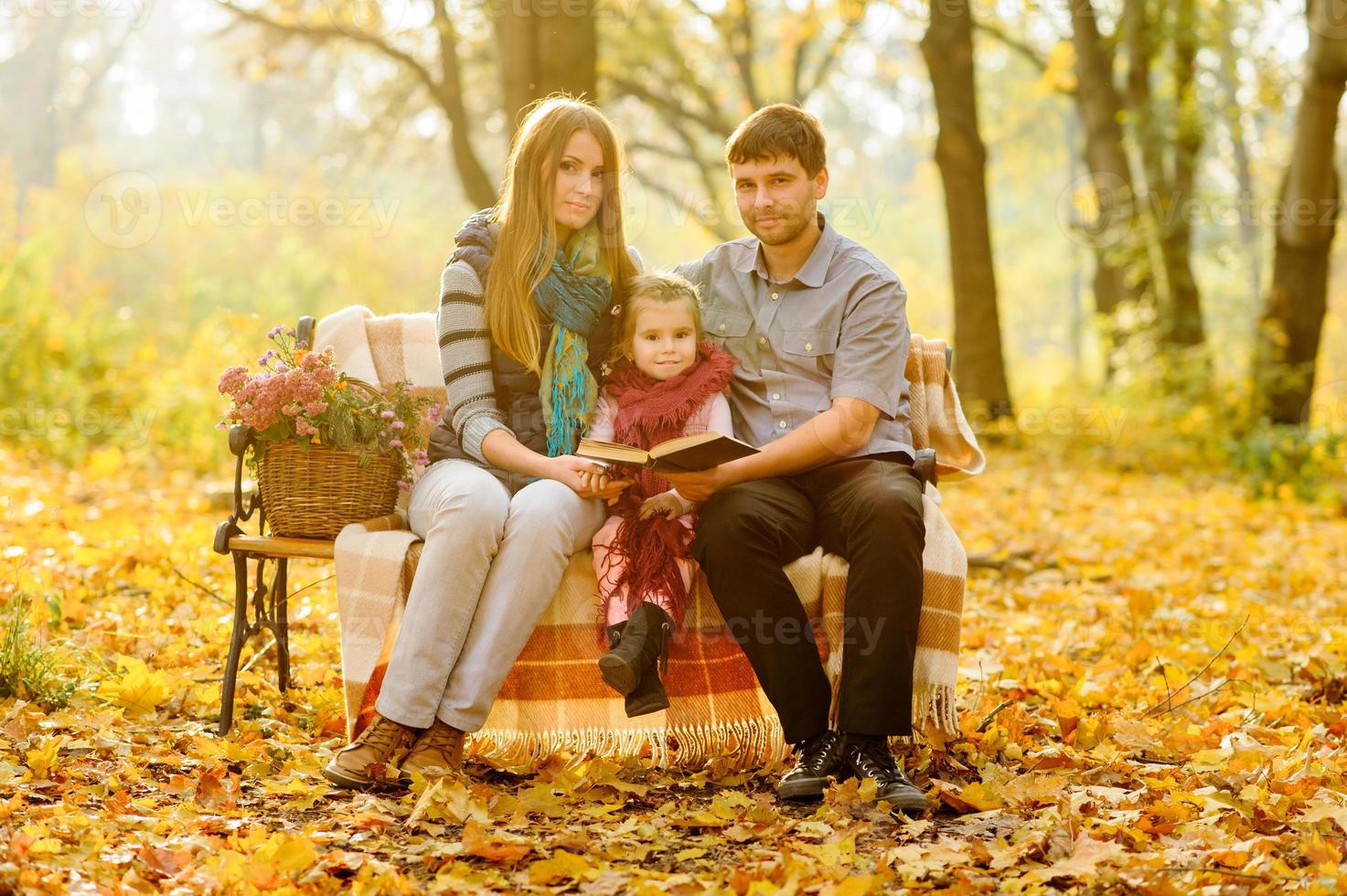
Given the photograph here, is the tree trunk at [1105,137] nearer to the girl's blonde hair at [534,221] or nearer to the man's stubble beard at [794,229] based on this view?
the man's stubble beard at [794,229]

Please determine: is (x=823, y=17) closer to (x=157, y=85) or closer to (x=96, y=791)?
(x=96, y=791)

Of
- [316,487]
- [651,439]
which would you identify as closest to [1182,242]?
[651,439]

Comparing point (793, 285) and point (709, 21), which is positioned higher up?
point (709, 21)

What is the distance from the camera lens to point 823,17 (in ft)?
46.4

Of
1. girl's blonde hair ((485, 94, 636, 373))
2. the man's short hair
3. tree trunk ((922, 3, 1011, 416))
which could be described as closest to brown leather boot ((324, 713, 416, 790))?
girl's blonde hair ((485, 94, 636, 373))

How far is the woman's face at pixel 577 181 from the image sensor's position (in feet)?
11.6

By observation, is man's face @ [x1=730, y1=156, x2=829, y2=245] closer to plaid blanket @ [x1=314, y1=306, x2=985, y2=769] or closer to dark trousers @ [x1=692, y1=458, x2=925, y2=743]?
dark trousers @ [x1=692, y1=458, x2=925, y2=743]

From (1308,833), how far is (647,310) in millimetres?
1996

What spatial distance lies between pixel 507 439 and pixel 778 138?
43.4 inches

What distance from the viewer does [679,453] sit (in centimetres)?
304

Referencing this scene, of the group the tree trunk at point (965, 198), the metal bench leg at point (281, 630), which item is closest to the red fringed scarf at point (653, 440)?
the metal bench leg at point (281, 630)

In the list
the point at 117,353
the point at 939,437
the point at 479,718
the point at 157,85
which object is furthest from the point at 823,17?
the point at 157,85

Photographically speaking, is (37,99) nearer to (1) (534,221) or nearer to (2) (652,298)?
(1) (534,221)

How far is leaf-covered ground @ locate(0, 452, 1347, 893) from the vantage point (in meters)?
2.40
